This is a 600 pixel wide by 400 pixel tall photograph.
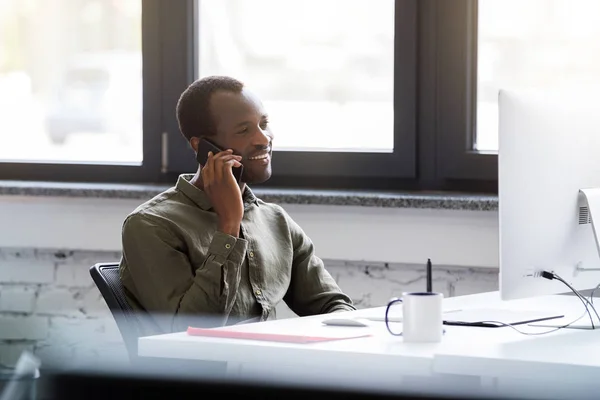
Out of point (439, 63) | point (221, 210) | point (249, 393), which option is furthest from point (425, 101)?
point (249, 393)

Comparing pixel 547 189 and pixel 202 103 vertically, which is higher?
pixel 202 103

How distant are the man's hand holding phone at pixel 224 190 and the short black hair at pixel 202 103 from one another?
0.10m

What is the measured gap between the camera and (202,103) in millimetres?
2137

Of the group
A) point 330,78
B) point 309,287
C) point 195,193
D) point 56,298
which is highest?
point 330,78

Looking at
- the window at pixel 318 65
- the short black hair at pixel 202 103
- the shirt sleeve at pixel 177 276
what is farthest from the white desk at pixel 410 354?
the window at pixel 318 65

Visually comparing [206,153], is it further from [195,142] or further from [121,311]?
[121,311]

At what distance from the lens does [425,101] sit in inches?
120

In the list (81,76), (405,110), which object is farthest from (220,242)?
(81,76)

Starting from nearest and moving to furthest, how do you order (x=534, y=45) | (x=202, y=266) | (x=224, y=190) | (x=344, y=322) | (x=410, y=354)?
(x=410, y=354) < (x=344, y=322) < (x=202, y=266) < (x=224, y=190) < (x=534, y=45)

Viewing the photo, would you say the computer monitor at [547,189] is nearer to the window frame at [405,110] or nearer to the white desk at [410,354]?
the white desk at [410,354]

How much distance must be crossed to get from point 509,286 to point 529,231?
0.33 feet

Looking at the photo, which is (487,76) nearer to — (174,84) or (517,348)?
(174,84)

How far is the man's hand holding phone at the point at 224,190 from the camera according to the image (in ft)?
6.53

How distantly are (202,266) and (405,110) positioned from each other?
52.0 inches
